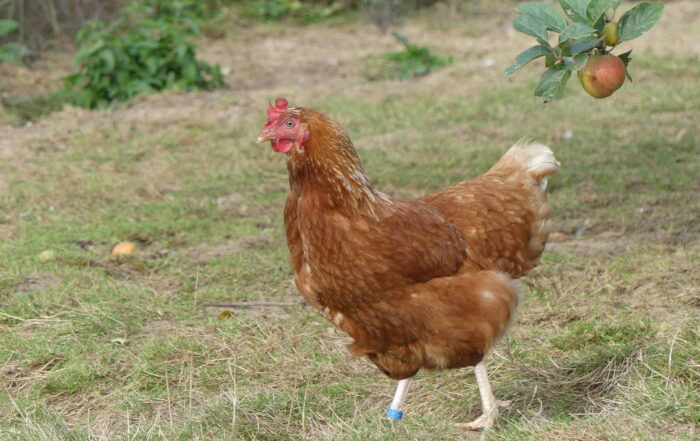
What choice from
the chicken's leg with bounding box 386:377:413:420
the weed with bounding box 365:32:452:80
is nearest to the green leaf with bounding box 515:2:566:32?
the chicken's leg with bounding box 386:377:413:420

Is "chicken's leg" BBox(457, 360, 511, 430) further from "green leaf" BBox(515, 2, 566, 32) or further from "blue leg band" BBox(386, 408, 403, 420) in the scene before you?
"green leaf" BBox(515, 2, 566, 32)

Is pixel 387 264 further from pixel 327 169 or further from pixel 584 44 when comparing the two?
pixel 584 44

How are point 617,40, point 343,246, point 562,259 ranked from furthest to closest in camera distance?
point 562,259
point 343,246
point 617,40

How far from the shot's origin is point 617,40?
2.86m

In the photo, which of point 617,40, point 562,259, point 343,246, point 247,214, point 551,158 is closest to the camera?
point 617,40

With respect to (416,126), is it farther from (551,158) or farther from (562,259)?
(551,158)

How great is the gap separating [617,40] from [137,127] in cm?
634

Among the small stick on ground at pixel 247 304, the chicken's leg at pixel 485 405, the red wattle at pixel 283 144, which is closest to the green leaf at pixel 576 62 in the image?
the red wattle at pixel 283 144

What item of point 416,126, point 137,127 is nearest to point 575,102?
point 416,126

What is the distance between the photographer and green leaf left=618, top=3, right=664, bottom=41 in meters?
2.83

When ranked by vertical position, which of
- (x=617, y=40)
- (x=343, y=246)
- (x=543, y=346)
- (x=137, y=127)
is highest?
(x=617, y=40)

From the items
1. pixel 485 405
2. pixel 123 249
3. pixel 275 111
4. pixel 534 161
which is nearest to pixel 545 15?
pixel 275 111

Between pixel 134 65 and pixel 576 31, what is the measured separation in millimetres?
7403

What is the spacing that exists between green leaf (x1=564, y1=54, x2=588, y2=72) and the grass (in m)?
1.24
